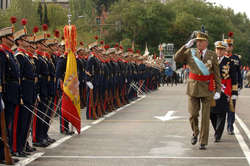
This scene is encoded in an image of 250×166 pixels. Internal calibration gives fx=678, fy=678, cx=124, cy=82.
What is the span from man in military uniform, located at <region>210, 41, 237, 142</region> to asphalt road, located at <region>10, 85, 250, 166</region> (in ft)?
1.20

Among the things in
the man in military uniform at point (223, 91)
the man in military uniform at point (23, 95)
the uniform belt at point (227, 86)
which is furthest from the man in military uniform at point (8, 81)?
the uniform belt at point (227, 86)

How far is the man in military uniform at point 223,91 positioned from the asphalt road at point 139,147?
1.20 feet

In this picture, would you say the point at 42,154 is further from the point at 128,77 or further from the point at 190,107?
the point at 128,77

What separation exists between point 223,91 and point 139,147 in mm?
2518

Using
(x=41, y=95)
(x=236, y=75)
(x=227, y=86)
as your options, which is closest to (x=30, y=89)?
(x=41, y=95)

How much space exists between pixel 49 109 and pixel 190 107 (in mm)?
2735

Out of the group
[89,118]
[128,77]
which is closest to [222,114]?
[89,118]

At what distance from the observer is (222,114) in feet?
43.6

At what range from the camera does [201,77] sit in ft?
40.0

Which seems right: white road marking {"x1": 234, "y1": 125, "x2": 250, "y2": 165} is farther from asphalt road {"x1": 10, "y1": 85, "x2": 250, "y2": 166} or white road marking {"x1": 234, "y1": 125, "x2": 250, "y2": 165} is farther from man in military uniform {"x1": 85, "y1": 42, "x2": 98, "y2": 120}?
man in military uniform {"x1": 85, "y1": 42, "x2": 98, "y2": 120}

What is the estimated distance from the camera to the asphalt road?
1053cm

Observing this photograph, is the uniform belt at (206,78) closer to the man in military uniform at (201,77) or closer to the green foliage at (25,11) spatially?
the man in military uniform at (201,77)

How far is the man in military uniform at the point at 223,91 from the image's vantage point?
1330 cm

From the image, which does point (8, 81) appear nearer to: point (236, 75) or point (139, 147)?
point (139, 147)
